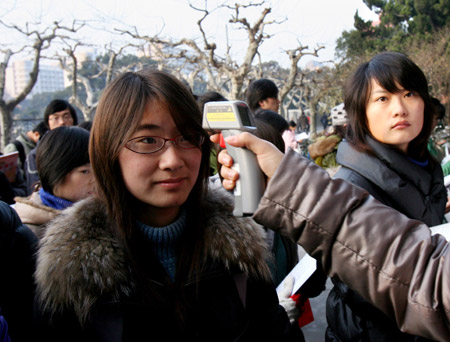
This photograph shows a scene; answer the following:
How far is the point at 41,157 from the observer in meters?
2.10

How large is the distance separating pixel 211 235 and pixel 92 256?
1.22ft

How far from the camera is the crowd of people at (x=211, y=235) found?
0.94m

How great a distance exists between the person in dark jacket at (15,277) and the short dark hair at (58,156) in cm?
58

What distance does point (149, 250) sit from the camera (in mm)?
1338

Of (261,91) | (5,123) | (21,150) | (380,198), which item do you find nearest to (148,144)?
(380,198)

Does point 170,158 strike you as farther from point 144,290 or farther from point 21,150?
point 21,150

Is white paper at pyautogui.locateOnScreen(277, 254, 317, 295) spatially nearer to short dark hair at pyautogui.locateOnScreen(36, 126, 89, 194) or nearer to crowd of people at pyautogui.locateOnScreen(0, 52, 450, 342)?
crowd of people at pyautogui.locateOnScreen(0, 52, 450, 342)

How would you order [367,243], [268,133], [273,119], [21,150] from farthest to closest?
1. [21,150]
2. [273,119]
3. [268,133]
4. [367,243]

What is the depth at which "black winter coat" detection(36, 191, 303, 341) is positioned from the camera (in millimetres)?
1169

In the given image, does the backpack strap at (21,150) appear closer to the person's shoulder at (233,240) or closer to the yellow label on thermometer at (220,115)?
the person's shoulder at (233,240)

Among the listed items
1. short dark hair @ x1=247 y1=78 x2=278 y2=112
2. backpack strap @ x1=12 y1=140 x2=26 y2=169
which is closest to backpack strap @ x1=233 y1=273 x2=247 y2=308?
short dark hair @ x1=247 y1=78 x2=278 y2=112

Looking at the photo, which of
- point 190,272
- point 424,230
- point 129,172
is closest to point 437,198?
point 424,230

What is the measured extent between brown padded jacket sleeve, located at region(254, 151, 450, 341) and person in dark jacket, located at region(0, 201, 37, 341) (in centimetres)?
89

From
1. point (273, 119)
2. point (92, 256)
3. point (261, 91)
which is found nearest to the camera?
point (92, 256)
